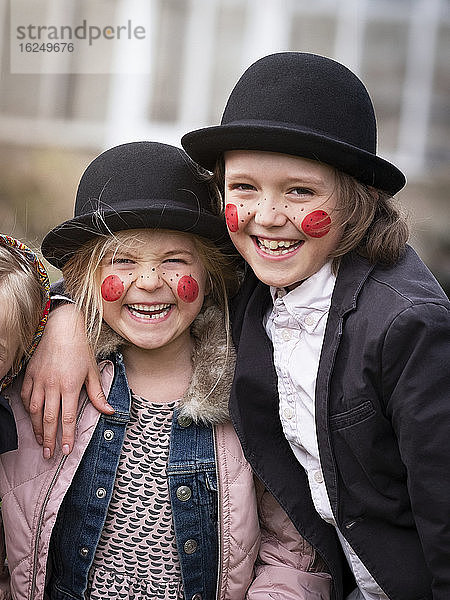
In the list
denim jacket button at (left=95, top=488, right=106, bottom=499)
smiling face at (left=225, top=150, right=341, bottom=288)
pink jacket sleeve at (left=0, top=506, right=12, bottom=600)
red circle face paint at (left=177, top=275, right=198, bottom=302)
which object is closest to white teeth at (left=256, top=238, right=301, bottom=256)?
smiling face at (left=225, top=150, right=341, bottom=288)

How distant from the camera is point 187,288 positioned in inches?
85.6

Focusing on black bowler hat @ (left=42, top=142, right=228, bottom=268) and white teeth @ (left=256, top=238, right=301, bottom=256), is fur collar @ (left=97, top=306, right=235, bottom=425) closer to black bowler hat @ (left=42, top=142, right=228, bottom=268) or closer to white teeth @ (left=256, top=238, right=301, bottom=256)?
black bowler hat @ (left=42, top=142, right=228, bottom=268)

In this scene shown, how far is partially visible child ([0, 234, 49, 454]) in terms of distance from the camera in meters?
2.08

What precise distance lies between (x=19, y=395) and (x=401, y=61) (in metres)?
4.57

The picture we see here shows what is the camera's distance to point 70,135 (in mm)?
5816

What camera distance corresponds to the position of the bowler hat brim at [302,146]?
189cm

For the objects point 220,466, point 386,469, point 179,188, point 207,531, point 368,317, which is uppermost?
point 179,188

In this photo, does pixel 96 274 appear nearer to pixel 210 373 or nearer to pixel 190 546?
pixel 210 373

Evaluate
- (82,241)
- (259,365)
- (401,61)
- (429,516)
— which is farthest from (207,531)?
(401,61)

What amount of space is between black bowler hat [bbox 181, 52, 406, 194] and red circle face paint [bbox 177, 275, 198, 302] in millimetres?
350

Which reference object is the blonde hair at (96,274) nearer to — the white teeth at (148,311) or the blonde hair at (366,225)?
the white teeth at (148,311)

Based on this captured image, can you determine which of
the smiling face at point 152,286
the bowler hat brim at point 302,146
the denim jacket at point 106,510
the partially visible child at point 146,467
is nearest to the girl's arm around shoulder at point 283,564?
the partially visible child at point 146,467

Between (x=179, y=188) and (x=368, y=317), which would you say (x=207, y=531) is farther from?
(x=179, y=188)

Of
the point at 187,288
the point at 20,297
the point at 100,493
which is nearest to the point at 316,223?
the point at 187,288
